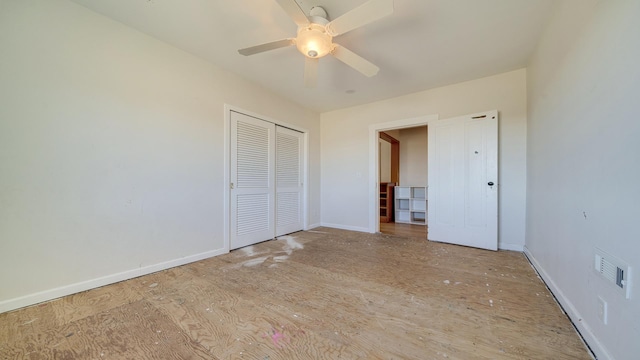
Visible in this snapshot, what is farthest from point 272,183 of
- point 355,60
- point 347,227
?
point 355,60

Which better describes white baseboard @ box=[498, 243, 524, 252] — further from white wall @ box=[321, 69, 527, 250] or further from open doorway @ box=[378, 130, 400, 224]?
open doorway @ box=[378, 130, 400, 224]

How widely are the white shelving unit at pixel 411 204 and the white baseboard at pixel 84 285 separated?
4.53m

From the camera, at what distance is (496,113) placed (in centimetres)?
299

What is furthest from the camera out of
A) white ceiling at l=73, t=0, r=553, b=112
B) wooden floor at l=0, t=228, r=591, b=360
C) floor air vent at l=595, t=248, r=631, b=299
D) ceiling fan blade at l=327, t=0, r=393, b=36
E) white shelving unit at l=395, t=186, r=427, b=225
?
white shelving unit at l=395, t=186, r=427, b=225

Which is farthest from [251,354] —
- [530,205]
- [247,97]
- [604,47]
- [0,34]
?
[530,205]

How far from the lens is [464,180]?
3.23 m

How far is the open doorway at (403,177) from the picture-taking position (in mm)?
5309

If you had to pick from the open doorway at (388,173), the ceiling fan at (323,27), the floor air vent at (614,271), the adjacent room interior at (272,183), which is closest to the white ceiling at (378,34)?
the adjacent room interior at (272,183)

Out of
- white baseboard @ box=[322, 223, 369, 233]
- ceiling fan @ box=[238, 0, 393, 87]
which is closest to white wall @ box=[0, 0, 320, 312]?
ceiling fan @ box=[238, 0, 393, 87]

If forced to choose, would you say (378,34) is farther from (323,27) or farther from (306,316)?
(306,316)

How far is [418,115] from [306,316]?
3.41 m

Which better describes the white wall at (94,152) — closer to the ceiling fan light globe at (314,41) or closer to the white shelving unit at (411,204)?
the ceiling fan light globe at (314,41)

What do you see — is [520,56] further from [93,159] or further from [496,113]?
[93,159]

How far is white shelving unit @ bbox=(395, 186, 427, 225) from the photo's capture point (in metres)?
5.27
